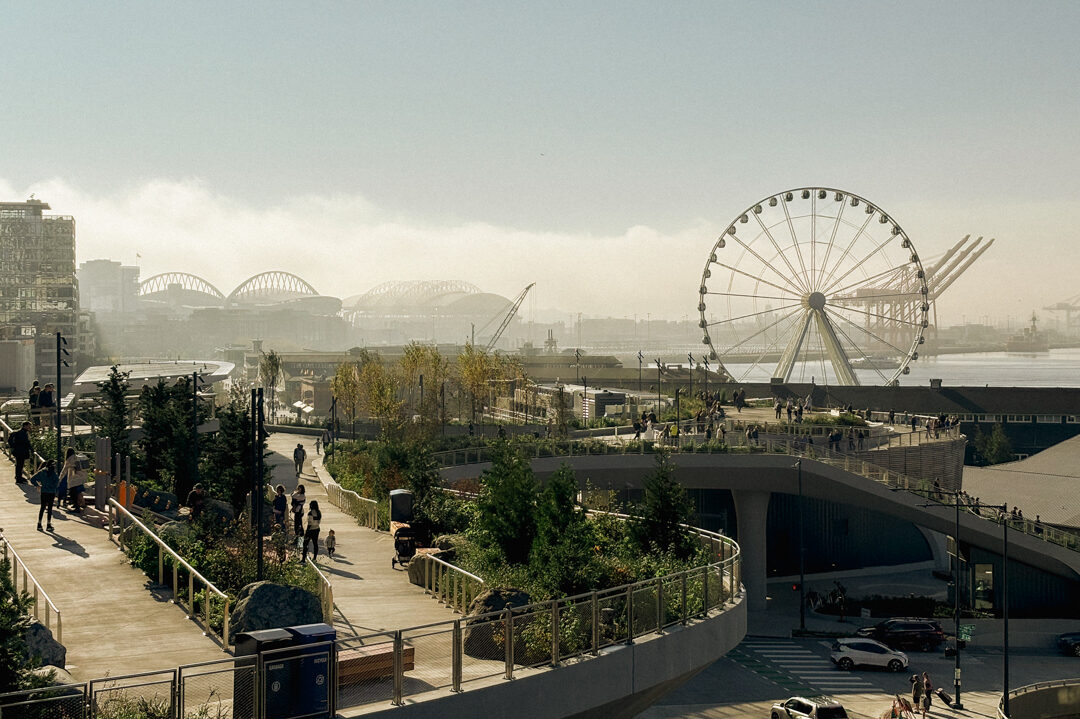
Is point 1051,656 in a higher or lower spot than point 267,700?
lower

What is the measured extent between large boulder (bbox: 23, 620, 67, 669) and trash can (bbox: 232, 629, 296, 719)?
8.78 feet

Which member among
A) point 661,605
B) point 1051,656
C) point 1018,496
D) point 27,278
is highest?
point 27,278

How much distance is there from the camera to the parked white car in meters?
40.1

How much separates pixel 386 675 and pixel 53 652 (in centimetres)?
419

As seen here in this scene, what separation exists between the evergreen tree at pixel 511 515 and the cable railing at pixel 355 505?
8.16m

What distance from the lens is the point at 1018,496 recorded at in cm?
5909

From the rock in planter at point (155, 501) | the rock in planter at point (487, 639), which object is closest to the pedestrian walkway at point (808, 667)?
the rock in planter at point (155, 501)

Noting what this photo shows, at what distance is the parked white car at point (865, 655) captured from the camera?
40.1 metres

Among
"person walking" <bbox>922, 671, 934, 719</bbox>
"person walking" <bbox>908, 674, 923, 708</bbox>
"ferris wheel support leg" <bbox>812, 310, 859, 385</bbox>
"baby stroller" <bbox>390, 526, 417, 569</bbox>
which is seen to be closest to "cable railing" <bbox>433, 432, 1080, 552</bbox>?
"person walking" <bbox>922, 671, 934, 719</bbox>

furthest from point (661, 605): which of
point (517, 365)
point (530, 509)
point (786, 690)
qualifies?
point (517, 365)

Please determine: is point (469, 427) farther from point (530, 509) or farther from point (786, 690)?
point (530, 509)

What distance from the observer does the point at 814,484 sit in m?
46.2

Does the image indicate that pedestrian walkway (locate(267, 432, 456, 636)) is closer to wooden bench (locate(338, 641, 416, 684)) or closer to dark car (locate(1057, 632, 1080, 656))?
wooden bench (locate(338, 641, 416, 684))

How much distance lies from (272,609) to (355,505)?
17.9m
